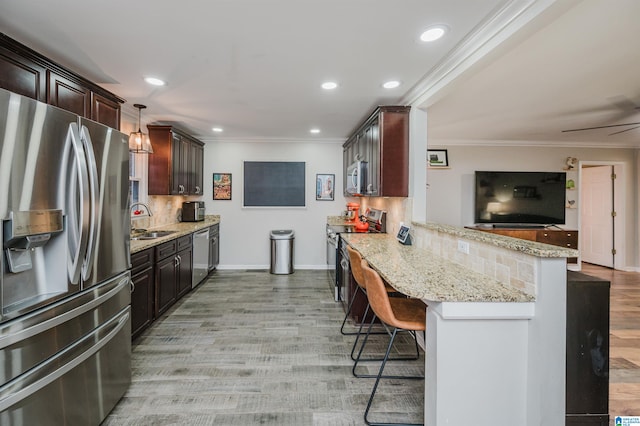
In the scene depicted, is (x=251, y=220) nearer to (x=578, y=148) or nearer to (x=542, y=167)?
(x=542, y=167)

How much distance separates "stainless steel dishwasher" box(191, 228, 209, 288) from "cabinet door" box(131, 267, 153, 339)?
49.0 inches

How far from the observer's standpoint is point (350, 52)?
90.4 inches

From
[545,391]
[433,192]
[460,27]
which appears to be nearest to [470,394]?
[545,391]

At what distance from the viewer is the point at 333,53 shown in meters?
2.31

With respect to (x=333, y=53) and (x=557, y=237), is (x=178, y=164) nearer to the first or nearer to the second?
(x=333, y=53)

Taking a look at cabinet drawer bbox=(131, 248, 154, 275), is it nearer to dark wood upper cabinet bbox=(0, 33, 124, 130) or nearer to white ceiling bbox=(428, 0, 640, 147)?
dark wood upper cabinet bbox=(0, 33, 124, 130)

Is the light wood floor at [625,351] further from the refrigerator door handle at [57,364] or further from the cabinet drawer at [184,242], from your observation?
the cabinet drawer at [184,242]

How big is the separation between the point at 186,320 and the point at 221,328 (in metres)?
0.49

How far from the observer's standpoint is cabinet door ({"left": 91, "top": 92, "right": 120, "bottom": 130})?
2.51 metres

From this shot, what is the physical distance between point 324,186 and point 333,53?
3.53m

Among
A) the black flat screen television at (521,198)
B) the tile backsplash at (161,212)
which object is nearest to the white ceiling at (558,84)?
the black flat screen television at (521,198)

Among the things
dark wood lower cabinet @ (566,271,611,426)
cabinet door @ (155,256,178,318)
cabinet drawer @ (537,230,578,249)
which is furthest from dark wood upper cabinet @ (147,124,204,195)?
cabinet drawer @ (537,230,578,249)

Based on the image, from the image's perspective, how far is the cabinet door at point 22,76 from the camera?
1.83 metres

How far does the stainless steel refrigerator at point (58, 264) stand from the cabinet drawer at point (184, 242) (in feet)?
6.32
